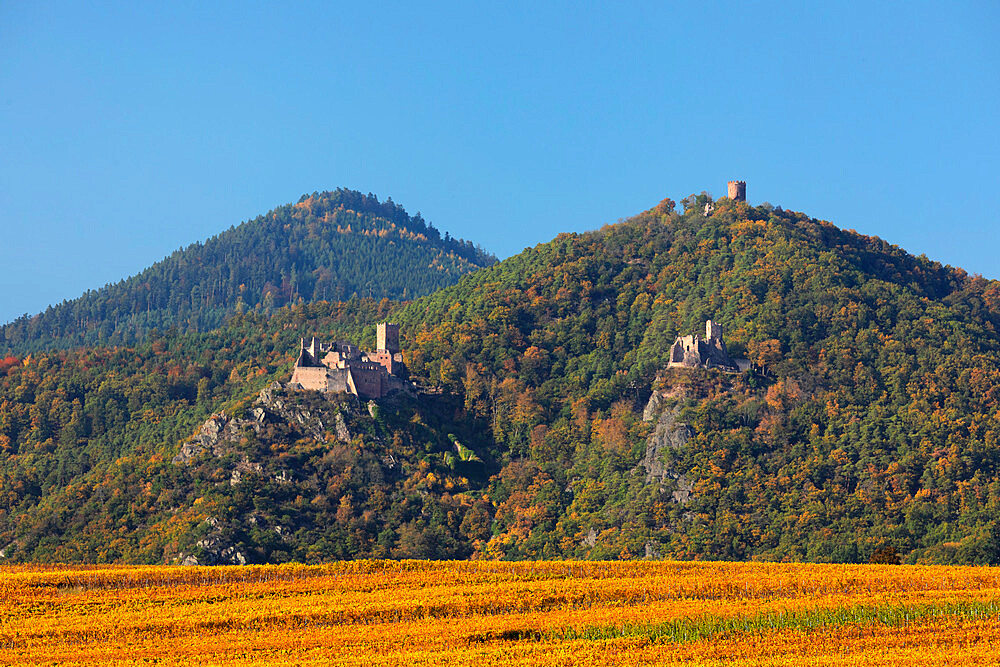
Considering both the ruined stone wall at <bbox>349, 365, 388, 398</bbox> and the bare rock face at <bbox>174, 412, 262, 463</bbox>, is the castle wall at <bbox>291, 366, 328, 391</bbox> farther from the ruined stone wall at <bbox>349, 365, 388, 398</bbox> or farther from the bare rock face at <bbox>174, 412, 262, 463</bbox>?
the bare rock face at <bbox>174, 412, 262, 463</bbox>

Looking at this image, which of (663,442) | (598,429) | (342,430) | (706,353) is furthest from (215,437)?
(706,353)

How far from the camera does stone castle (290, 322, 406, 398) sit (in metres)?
99.6

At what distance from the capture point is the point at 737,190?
131m

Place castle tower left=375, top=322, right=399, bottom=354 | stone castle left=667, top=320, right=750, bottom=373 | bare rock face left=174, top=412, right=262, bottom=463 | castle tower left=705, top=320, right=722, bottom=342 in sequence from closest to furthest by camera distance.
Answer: bare rock face left=174, top=412, right=262, bottom=463 → stone castle left=667, top=320, right=750, bottom=373 → castle tower left=705, top=320, right=722, bottom=342 → castle tower left=375, top=322, right=399, bottom=354

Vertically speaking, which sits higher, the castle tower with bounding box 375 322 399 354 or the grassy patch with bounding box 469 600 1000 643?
the castle tower with bounding box 375 322 399 354

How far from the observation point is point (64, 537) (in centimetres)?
9162

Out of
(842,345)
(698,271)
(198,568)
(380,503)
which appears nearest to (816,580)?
(198,568)

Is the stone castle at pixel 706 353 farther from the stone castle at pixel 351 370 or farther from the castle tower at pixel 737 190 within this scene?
the castle tower at pixel 737 190

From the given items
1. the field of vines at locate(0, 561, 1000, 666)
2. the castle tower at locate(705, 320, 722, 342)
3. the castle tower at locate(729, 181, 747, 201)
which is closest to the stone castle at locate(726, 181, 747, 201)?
the castle tower at locate(729, 181, 747, 201)

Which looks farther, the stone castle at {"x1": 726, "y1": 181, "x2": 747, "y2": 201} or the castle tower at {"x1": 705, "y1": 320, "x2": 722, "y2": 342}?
the stone castle at {"x1": 726, "y1": 181, "x2": 747, "y2": 201}

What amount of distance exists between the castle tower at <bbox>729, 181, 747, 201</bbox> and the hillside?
2.31 m

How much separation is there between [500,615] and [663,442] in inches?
1605

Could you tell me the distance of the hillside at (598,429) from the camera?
→ 89750 millimetres

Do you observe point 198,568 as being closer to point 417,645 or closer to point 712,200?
point 417,645
